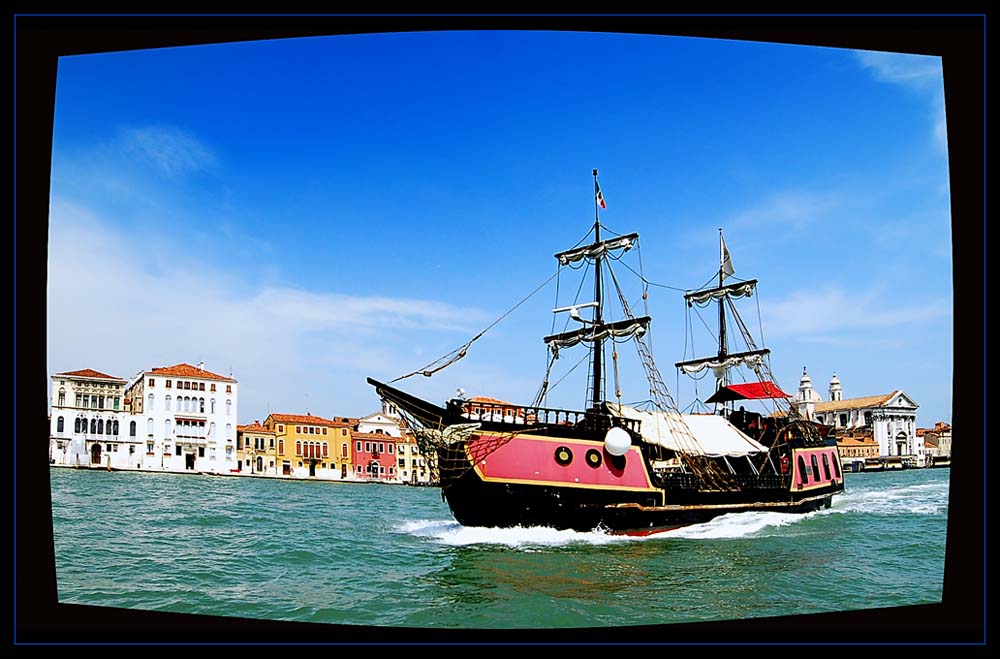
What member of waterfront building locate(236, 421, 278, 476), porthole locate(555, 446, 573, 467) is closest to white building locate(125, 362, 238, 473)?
waterfront building locate(236, 421, 278, 476)

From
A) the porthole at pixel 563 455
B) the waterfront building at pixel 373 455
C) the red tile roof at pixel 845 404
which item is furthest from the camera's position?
the waterfront building at pixel 373 455

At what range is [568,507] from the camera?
15281mm

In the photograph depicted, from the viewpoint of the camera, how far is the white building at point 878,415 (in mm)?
10562

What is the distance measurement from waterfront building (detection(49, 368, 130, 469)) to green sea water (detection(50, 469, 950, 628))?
48cm

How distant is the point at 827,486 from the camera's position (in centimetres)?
2239

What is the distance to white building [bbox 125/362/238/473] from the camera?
8781mm

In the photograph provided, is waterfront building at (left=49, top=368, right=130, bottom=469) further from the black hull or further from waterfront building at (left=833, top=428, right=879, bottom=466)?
waterfront building at (left=833, top=428, right=879, bottom=466)

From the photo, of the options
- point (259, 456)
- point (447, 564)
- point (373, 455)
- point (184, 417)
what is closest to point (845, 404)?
point (447, 564)

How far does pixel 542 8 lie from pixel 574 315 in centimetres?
1004

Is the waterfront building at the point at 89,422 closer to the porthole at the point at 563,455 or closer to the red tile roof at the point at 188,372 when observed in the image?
the red tile roof at the point at 188,372

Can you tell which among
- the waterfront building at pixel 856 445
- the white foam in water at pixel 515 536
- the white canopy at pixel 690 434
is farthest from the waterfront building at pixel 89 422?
the waterfront building at pixel 856 445

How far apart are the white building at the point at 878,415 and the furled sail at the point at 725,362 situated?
12.0ft
